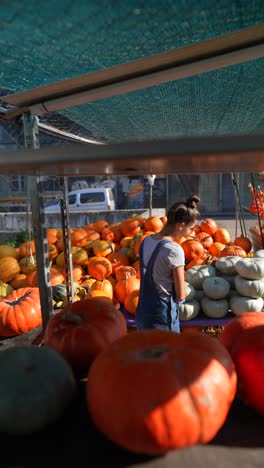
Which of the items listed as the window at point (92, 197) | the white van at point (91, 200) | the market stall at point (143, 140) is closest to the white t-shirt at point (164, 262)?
the market stall at point (143, 140)

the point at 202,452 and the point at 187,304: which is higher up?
the point at 202,452

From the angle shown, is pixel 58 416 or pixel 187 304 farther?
pixel 187 304

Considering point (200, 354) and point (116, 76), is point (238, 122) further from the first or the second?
point (200, 354)

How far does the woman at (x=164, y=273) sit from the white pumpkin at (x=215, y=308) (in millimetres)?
965

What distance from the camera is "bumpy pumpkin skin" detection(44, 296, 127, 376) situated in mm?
901

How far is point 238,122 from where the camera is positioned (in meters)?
3.44

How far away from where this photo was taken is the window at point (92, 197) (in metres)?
15.0

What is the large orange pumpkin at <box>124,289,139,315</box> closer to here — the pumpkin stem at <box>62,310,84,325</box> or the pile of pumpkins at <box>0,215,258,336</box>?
the pile of pumpkins at <box>0,215,258,336</box>

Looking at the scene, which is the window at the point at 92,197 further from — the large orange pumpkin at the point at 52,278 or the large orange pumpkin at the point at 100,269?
the large orange pumpkin at the point at 52,278

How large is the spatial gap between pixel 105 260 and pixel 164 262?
1.86m

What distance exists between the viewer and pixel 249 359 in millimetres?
792

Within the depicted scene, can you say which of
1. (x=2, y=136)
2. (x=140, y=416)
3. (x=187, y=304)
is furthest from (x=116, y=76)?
(x=2, y=136)

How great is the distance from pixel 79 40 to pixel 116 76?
344 millimetres

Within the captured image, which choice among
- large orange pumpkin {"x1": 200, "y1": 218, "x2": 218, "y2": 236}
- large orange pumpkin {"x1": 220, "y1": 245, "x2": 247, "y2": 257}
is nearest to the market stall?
large orange pumpkin {"x1": 220, "y1": 245, "x2": 247, "y2": 257}
